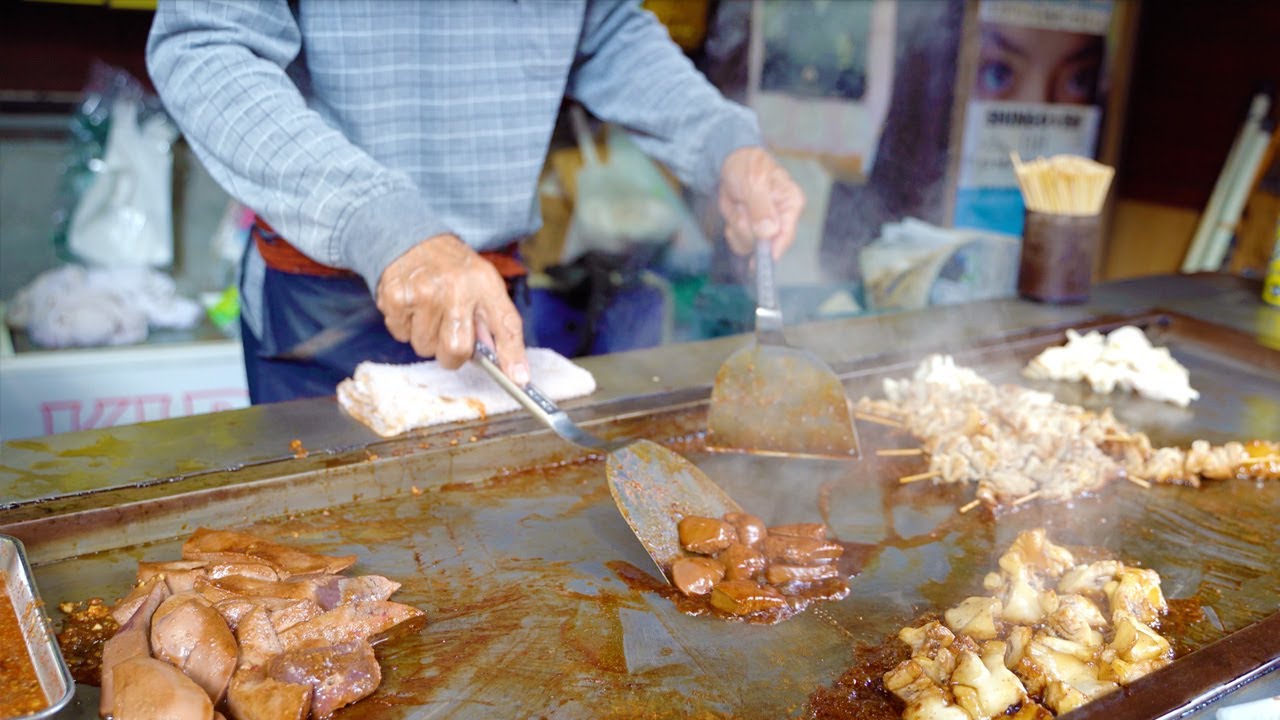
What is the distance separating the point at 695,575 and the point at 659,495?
0.30 metres

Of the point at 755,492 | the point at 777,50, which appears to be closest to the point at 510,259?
the point at 755,492

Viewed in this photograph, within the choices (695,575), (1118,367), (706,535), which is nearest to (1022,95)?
(1118,367)

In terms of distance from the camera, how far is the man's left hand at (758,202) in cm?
325

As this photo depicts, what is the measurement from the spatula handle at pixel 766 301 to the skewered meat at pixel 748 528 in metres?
0.85

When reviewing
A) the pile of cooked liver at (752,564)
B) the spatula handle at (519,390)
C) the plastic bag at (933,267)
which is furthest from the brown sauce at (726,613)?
the plastic bag at (933,267)

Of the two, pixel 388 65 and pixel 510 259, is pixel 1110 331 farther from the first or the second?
pixel 388 65

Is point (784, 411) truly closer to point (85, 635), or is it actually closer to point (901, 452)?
point (901, 452)

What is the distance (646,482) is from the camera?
2.31 m

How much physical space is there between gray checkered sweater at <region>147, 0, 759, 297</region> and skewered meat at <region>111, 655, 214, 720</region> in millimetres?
1194

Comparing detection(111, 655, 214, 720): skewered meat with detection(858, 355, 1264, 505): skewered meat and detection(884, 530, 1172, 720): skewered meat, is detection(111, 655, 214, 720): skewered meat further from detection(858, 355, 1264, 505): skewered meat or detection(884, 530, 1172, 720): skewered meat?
detection(858, 355, 1264, 505): skewered meat

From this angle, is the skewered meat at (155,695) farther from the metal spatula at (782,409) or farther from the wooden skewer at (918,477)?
the wooden skewer at (918,477)

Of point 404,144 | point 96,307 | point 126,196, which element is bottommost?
point 96,307

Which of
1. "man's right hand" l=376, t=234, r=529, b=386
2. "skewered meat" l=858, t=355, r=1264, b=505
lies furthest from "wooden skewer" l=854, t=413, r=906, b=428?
"man's right hand" l=376, t=234, r=529, b=386

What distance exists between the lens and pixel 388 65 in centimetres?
308
